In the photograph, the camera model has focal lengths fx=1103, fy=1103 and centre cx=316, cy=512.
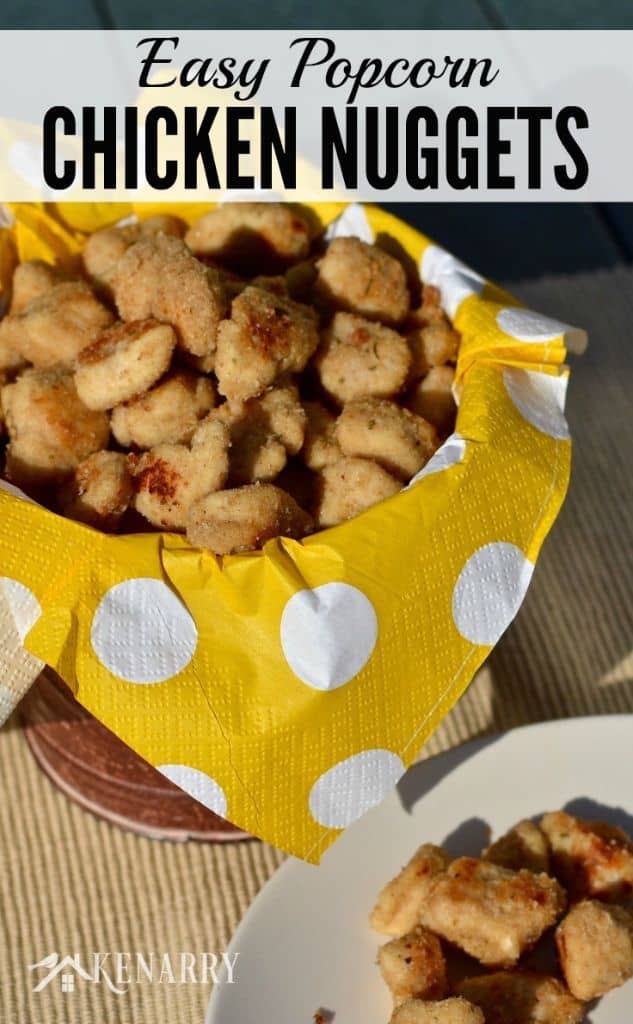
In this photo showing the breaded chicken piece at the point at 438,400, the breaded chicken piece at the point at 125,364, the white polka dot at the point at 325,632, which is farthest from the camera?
the breaded chicken piece at the point at 438,400

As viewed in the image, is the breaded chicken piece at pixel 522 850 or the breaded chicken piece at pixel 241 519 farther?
the breaded chicken piece at pixel 522 850

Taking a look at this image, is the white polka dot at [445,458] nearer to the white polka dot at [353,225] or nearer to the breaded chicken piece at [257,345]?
the breaded chicken piece at [257,345]

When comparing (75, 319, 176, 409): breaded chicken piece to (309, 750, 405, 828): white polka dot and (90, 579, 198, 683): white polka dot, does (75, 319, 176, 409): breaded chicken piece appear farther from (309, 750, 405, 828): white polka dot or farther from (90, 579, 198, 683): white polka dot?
(309, 750, 405, 828): white polka dot

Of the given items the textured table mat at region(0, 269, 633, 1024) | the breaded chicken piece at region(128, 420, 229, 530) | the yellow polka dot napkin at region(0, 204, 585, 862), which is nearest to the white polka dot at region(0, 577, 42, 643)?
the yellow polka dot napkin at region(0, 204, 585, 862)

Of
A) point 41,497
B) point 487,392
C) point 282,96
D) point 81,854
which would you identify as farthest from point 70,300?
point 282,96

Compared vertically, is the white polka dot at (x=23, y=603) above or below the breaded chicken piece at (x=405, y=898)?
above

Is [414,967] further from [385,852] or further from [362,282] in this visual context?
[362,282]

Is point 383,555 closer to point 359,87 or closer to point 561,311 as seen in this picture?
point 561,311

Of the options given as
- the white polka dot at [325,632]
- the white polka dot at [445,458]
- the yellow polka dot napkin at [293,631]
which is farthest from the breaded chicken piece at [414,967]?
the white polka dot at [445,458]
